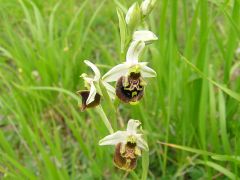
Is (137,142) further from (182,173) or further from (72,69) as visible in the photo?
(72,69)

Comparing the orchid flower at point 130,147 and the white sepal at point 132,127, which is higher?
the white sepal at point 132,127

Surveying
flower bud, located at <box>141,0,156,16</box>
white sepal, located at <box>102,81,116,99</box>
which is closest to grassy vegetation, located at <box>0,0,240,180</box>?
white sepal, located at <box>102,81,116,99</box>

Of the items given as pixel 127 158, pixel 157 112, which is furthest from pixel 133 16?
pixel 157 112

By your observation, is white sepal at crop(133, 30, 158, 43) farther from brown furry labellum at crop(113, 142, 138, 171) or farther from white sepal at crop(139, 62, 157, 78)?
brown furry labellum at crop(113, 142, 138, 171)

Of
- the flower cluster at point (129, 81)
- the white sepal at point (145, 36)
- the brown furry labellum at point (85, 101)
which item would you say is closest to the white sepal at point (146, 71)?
the flower cluster at point (129, 81)

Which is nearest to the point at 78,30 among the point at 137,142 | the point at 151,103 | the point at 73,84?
the point at 73,84

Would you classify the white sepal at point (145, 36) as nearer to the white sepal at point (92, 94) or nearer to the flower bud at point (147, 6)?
the flower bud at point (147, 6)

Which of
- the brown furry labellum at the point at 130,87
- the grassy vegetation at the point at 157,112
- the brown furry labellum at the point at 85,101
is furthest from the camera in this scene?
the grassy vegetation at the point at 157,112
